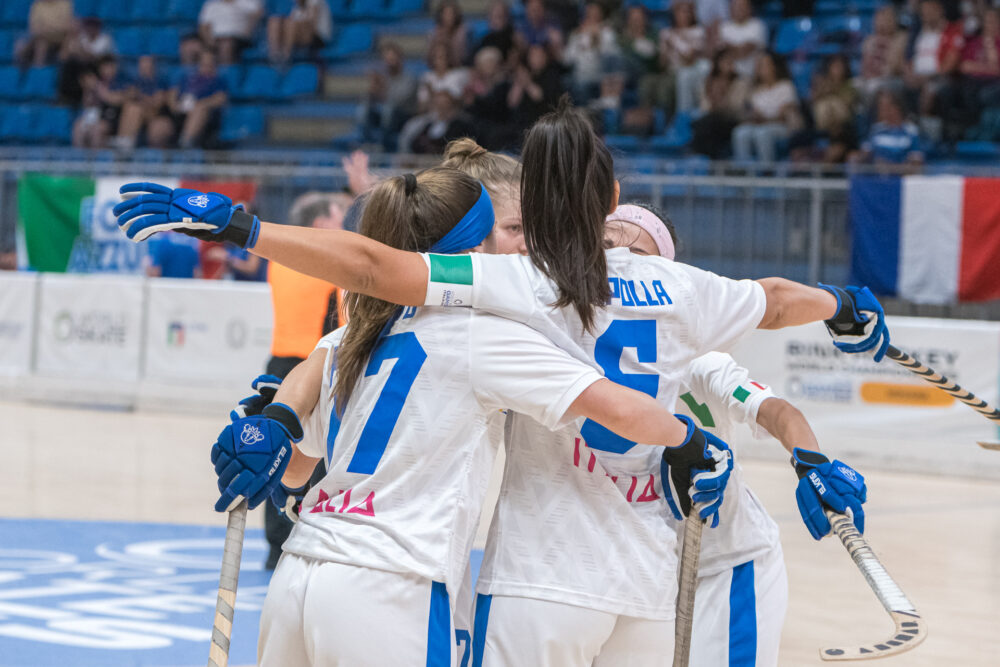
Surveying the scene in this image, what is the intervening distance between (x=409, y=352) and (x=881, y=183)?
8.95 metres

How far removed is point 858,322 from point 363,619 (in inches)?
52.3

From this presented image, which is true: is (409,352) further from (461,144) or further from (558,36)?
(558,36)

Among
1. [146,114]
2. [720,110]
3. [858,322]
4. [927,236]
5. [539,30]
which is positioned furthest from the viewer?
[146,114]

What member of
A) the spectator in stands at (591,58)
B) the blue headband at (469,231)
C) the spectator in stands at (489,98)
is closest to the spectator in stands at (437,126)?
the spectator in stands at (489,98)

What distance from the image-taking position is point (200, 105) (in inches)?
627

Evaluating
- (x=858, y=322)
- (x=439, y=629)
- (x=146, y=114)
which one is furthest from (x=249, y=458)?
(x=146, y=114)

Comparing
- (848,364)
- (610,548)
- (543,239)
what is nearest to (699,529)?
(610,548)

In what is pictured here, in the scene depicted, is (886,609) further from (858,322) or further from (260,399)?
(260,399)

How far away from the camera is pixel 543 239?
242 centimetres

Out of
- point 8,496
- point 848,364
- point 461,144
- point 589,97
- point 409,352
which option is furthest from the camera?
point 589,97

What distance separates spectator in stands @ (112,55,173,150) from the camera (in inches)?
623

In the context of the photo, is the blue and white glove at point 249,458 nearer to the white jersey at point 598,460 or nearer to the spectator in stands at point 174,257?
the white jersey at point 598,460

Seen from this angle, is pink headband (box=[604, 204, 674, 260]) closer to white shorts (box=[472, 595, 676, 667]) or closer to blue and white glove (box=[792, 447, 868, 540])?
blue and white glove (box=[792, 447, 868, 540])

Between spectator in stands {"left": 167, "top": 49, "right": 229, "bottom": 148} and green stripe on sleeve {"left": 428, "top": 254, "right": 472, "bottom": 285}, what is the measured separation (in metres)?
14.0
